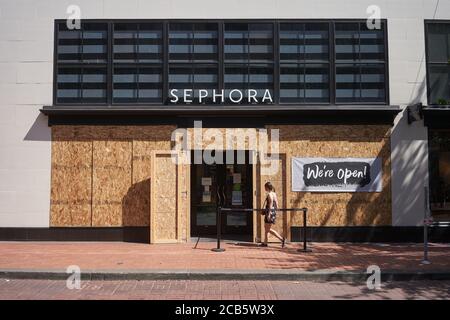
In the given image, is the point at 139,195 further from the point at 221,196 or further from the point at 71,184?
the point at 221,196

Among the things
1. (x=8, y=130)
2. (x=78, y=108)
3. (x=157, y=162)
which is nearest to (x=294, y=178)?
(x=157, y=162)

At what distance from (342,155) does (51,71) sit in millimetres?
8171

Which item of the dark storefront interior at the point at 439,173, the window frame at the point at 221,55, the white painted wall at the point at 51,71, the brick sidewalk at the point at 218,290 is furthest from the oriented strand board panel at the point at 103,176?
the dark storefront interior at the point at 439,173

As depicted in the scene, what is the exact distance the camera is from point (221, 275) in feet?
28.1

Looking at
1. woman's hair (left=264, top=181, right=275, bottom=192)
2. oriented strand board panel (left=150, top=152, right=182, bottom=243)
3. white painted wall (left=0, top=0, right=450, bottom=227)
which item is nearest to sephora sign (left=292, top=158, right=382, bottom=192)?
white painted wall (left=0, top=0, right=450, bottom=227)

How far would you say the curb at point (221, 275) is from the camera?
853 centimetres

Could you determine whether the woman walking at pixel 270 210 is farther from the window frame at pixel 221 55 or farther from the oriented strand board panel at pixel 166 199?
the window frame at pixel 221 55

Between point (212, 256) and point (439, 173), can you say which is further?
point (439, 173)

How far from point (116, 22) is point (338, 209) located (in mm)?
7857

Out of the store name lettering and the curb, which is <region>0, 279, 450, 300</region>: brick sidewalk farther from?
the store name lettering

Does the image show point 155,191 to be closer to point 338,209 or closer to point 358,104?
point 338,209

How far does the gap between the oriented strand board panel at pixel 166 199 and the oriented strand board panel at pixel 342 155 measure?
298cm

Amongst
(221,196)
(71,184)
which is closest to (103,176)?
(71,184)

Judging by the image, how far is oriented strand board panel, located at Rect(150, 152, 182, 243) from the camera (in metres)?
12.0
